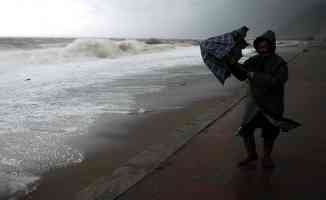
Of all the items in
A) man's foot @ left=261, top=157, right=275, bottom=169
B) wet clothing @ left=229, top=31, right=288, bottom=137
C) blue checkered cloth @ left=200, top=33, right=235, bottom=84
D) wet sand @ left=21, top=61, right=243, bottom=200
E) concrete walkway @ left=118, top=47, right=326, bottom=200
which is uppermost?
blue checkered cloth @ left=200, top=33, right=235, bottom=84

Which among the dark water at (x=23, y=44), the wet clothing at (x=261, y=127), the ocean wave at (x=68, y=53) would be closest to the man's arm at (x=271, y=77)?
the wet clothing at (x=261, y=127)

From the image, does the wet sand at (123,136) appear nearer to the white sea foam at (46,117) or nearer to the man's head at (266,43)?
the white sea foam at (46,117)

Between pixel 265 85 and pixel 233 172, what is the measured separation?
1051 millimetres

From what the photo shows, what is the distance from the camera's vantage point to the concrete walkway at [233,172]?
3623 mm

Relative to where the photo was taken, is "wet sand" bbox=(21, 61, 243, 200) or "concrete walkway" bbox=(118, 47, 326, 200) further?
"wet sand" bbox=(21, 61, 243, 200)

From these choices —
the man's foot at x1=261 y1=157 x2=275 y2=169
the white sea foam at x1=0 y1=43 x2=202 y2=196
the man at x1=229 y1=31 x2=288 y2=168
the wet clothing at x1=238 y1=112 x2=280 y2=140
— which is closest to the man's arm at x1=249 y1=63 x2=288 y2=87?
the man at x1=229 y1=31 x2=288 y2=168

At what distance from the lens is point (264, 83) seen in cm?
380

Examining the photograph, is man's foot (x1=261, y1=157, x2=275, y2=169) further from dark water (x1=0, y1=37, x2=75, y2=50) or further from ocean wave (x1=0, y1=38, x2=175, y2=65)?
dark water (x1=0, y1=37, x2=75, y2=50)

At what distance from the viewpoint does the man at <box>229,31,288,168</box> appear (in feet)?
12.5

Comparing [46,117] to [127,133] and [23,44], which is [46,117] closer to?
[127,133]

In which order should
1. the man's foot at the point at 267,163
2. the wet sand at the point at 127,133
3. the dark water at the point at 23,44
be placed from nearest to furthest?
the man's foot at the point at 267,163, the wet sand at the point at 127,133, the dark water at the point at 23,44

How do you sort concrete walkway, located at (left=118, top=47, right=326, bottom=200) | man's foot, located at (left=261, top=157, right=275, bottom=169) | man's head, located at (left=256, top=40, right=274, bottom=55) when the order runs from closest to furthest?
concrete walkway, located at (left=118, top=47, right=326, bottom=200) → man's head, located at (left=256, top=40, right=274, bottom=55) → man's foot, located at (left=261, top=157, right=275, bottom=169)

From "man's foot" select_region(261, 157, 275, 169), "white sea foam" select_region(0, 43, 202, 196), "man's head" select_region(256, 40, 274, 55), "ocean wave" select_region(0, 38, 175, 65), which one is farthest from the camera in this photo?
"ocean wave" select_region(0, 38, 175, 65)

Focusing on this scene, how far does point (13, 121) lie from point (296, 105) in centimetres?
575
